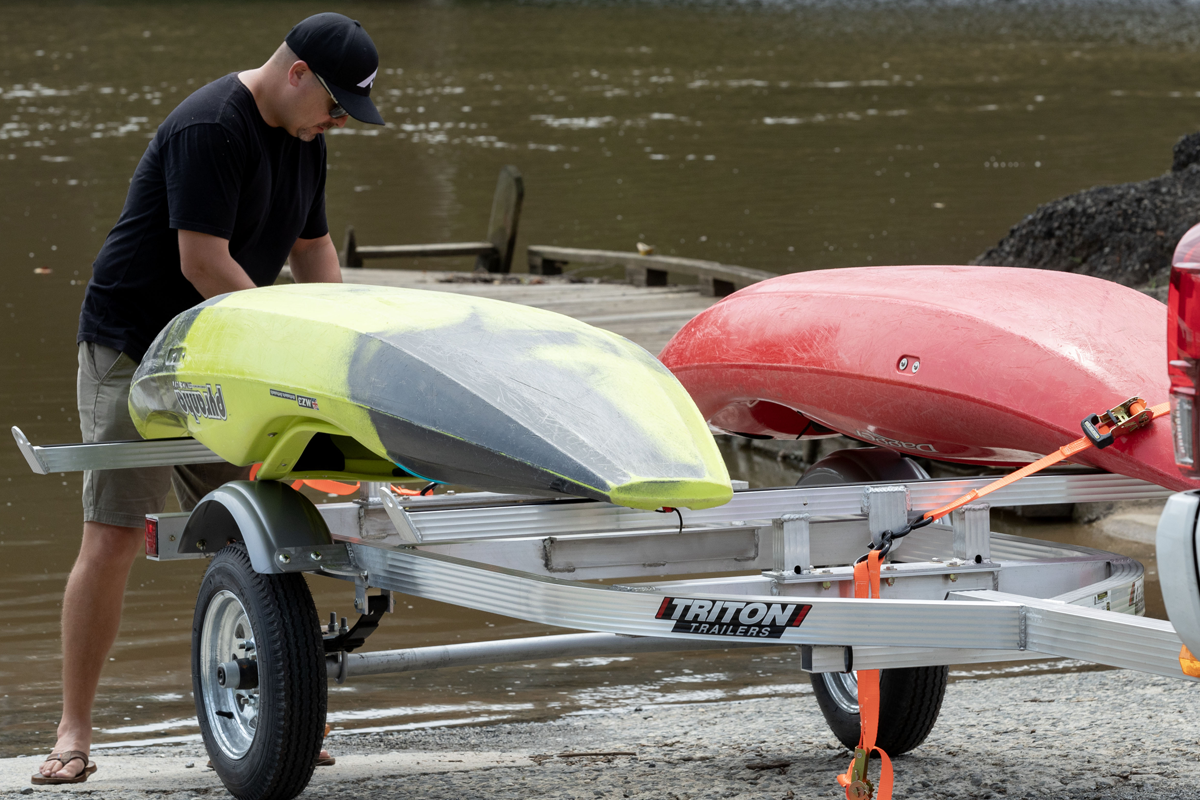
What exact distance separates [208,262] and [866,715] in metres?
2.01

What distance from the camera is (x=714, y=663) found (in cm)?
595

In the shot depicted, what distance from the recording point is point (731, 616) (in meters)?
3.02

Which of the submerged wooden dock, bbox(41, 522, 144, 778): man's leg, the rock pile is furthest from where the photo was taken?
the rock pile

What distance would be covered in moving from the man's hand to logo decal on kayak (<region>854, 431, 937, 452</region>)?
1.87m

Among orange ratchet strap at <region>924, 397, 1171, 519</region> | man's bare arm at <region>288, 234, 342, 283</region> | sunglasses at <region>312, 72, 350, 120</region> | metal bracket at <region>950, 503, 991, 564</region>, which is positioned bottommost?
metal bracket at <region>950, 503, 991, 564</region>

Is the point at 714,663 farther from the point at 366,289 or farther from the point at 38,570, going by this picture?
the point at 38,570

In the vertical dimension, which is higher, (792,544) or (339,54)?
(339,54)

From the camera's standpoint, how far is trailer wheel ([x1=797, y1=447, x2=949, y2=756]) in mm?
4262

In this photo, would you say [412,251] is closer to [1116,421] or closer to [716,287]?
[716,287]

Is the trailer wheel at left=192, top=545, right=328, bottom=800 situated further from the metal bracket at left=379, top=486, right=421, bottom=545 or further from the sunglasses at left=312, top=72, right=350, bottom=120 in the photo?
the sunglasses at left=312, top=72, right=350, bottom=120

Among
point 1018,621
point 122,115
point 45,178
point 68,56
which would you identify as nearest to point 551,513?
point 1018,621

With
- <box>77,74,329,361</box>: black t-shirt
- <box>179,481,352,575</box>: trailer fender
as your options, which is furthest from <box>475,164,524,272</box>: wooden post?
<box>179,481,352,575</box>: trailer fender

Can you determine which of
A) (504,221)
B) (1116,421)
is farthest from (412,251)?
(1116,421)

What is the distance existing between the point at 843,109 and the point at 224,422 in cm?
2547
